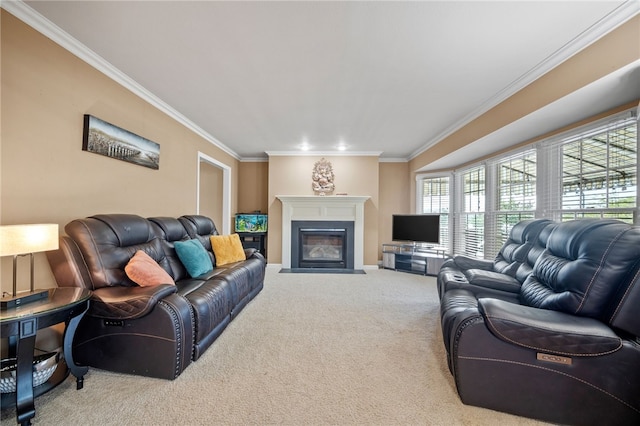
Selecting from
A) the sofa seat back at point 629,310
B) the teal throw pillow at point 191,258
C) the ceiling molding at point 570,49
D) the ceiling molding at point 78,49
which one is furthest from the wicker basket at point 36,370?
the ceiling molding at point 570,49

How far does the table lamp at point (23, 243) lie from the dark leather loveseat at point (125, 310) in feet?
0.93

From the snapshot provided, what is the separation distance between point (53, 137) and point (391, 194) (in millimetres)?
5535

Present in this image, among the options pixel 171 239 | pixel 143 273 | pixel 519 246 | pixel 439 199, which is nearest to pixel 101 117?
pixel 171 239

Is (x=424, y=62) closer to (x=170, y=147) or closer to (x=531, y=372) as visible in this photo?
(x=531, y=372)

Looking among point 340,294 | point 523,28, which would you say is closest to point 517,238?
point 523,28

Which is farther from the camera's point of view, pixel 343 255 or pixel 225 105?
pixel 343 255

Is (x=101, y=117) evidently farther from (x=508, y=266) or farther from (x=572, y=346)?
(x=508, y=266)

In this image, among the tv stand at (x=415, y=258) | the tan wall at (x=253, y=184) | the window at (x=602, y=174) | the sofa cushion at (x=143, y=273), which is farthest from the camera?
the tan wall at (x=253, y=184)

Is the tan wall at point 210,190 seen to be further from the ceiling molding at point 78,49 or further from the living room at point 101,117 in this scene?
the ceiling molding at point 78,49

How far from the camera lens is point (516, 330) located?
1.39 m

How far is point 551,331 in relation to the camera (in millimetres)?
1345

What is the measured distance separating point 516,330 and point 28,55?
3697 mm

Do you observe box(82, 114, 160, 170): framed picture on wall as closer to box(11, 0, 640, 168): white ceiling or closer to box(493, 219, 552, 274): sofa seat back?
box(11, 0, 640, 168): white ceiling

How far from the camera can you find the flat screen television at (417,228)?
4.94m
